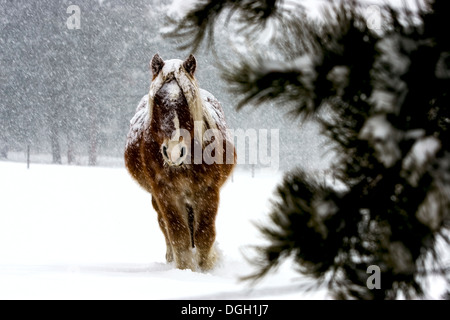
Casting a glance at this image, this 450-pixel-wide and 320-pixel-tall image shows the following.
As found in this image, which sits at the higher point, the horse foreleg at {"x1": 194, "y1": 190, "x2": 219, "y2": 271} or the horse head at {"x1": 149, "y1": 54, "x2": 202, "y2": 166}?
the horse head at {"x1": 149, "y1": 54, "x2": 202, "y2": 166}

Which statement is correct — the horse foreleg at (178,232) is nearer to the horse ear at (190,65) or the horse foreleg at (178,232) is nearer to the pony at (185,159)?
the pony at (185,159)

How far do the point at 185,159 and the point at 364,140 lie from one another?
2768 millimetres

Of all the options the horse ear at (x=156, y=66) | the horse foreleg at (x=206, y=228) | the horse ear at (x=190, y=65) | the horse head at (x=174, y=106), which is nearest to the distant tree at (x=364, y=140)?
the horse head at (x=174, y=106)

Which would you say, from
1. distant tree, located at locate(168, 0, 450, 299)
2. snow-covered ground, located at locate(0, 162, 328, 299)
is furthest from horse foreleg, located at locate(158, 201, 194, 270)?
distant tree, located at locate(168, 0, 450, 299)

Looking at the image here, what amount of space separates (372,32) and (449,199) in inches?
19.4

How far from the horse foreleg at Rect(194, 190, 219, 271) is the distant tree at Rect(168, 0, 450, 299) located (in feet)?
8.80

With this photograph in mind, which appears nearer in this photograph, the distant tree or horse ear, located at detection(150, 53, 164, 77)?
the distant tree

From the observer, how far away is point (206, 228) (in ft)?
13.4

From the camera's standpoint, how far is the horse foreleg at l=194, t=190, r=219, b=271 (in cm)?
402

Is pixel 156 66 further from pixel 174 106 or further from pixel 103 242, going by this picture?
pixel 103 242

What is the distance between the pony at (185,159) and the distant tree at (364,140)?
2.17 metres

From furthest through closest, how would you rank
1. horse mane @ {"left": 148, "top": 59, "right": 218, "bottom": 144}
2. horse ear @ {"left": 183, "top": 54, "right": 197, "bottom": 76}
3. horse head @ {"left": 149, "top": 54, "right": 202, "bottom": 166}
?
horse ear @ {"left": 183, "top": 54, "right": 197, "bottom": 76}, horse mane @ {"left": 148, "top": 59, "right": 218, "bottom": 144}, horse head @ {"left": 149, "top": 54, "right": 202, "bottom": 166}

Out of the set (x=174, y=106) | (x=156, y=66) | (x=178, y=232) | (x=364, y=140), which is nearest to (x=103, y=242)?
(x=178, y=232)

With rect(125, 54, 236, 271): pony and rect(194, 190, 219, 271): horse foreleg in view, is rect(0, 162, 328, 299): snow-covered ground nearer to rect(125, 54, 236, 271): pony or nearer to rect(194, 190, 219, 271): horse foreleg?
rect(194, 190, 219, 271): horse foreleg
